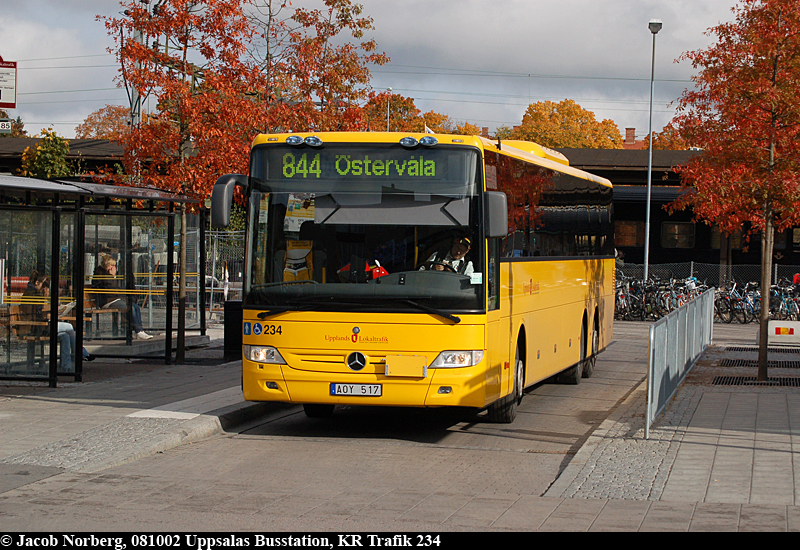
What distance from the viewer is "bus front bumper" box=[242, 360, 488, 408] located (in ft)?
32.1

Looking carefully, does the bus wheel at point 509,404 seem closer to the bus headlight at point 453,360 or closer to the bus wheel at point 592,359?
the bus headlight at point 453,360

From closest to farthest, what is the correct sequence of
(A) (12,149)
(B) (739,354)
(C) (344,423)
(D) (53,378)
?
(C) (344,423)
(D) (53,378)
(B) (739,354)
(A) (12,149)

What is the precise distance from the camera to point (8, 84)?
10406 mm

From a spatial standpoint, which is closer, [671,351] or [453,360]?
[453,360]

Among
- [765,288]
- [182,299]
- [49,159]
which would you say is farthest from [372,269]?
[49,159]

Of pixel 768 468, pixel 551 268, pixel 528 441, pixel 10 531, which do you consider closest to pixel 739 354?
pixel 551 268

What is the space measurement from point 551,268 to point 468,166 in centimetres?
369

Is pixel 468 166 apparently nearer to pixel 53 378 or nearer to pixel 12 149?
pixel 53 378

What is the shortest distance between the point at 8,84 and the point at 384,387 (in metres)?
4.98

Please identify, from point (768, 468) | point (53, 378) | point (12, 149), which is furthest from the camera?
point (12, 149)

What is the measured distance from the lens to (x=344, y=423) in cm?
1148

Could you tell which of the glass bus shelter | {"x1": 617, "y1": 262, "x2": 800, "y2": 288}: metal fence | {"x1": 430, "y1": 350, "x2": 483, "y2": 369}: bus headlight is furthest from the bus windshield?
{"x1": 617, "y1": 262, "x2": 800, "y2": 288}: metal fence

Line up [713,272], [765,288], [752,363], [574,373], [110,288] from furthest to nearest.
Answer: [713,272], [752,363], [110,288], [574,373], [765,288]

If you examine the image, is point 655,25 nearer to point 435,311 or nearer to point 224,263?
point 224,263
